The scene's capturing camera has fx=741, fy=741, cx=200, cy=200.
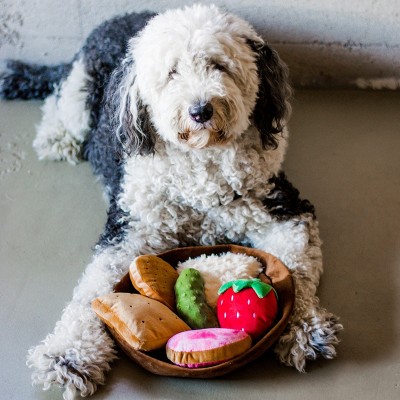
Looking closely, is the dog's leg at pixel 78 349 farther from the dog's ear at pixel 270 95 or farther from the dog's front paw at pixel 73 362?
the dog's ear at pixel 270 95

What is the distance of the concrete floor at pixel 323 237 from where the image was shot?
2248mm

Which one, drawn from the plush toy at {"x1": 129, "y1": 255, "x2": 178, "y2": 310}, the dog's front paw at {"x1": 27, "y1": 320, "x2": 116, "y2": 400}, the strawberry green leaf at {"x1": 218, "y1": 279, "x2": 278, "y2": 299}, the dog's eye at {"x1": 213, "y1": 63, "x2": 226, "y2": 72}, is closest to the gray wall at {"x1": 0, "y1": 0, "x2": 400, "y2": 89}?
the dog's eye at {"x1": 213, "y1": 63, "x2": 226, "y2": 72}

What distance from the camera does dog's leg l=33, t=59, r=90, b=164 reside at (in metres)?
3.09

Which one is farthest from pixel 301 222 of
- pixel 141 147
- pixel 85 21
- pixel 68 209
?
pixel 85 21

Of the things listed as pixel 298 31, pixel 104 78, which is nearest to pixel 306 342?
pixel 104 78

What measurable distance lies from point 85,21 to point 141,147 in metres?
1.32

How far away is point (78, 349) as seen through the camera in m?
2.21

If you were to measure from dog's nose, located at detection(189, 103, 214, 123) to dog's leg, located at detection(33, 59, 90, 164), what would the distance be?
0.93m

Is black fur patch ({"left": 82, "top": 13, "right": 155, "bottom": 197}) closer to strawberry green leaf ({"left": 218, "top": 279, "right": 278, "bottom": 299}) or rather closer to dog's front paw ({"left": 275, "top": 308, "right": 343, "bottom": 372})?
strawberry green leaf ({"left": 218, "top": 279, "right": 278, "bottom": 299})

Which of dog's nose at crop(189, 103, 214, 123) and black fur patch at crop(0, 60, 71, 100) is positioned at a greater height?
dog's nose at crop(189, 103, 214, 123)

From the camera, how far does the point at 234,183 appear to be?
2510mm

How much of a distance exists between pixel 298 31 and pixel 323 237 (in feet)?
3.82

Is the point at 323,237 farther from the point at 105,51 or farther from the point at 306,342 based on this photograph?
the point at 105,51

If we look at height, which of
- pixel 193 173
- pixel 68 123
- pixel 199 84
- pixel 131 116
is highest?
pixel 199 84
